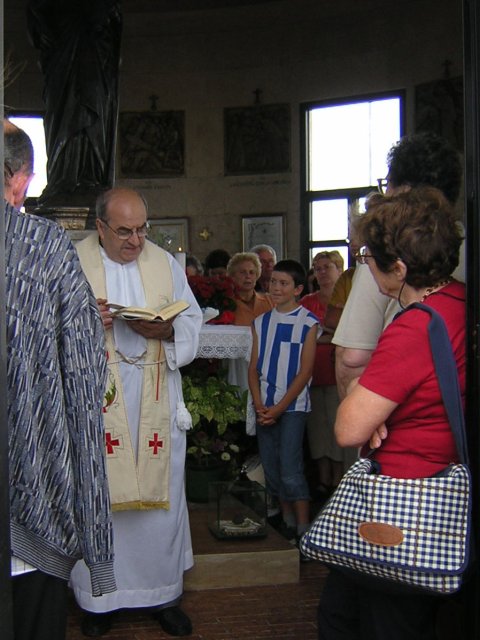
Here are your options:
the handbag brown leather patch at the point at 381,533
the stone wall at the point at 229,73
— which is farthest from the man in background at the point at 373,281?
the stone wall at the point at 229,73

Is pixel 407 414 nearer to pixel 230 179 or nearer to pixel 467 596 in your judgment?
pixel 467 596

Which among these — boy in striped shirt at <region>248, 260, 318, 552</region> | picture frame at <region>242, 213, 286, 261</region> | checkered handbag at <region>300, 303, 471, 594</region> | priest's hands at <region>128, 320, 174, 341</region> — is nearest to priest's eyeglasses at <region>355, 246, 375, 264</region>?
checkered handbag at <region>300, 303, 471, 594</region>

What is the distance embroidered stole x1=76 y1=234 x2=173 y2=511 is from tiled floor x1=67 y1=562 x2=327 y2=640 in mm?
524

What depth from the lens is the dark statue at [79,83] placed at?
8.45m

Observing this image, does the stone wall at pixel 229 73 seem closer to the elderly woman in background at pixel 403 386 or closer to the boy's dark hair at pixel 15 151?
the elderly woman in background at pixel 403 386

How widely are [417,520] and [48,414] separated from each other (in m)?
0.87

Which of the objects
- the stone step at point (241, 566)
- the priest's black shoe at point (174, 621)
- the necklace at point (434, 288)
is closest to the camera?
the necklace at point (434, 288)

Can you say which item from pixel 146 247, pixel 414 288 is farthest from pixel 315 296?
pixel 414 288

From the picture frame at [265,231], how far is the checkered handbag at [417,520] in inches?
426

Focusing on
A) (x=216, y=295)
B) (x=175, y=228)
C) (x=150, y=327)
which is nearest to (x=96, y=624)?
(x=150, y=327)

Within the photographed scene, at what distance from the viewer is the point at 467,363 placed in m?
2.24

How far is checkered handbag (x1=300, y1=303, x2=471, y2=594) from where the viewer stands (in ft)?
6.56

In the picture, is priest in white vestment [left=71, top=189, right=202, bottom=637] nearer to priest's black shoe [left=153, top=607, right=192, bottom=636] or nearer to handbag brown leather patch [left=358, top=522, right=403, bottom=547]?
priest's black shoe [left=153, top=607, right=192, bottom=636]

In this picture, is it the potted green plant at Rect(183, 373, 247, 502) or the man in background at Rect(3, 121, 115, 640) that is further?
the potted green plant at Rect(183, 373, 247, 502)
